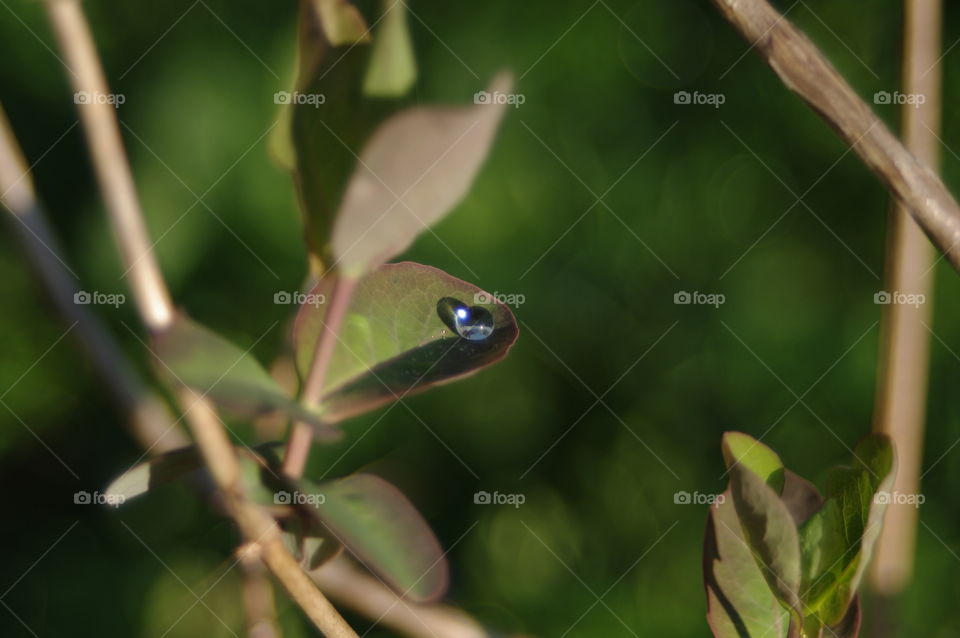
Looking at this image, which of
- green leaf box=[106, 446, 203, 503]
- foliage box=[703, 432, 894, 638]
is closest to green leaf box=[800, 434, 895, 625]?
foliage box=[703, 432, 894, 638]

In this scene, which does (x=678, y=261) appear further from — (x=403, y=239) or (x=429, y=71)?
(x=403, y=239)

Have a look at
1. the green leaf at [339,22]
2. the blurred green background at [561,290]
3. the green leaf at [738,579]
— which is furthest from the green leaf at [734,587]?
the blurred green background at [561,290]

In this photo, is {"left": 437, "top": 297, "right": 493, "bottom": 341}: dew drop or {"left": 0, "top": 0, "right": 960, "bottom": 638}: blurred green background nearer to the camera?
{"left": 437, "top": 297, "right": 493, "bottom": 341}: dew drop

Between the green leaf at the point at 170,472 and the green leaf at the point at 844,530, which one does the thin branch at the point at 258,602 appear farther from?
the green leaf at the point at 844,530

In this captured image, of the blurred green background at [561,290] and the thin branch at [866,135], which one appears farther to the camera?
the blurred green background at [561,290]

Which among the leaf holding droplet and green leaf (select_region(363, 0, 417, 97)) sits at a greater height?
green leaf (select_region(363, 0, 417, 97))

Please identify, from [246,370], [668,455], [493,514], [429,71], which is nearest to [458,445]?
[493,514]

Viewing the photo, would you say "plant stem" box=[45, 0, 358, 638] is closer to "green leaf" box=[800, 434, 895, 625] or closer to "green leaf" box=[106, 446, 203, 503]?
"green leaf" box=[106, 446, 203, 503]
